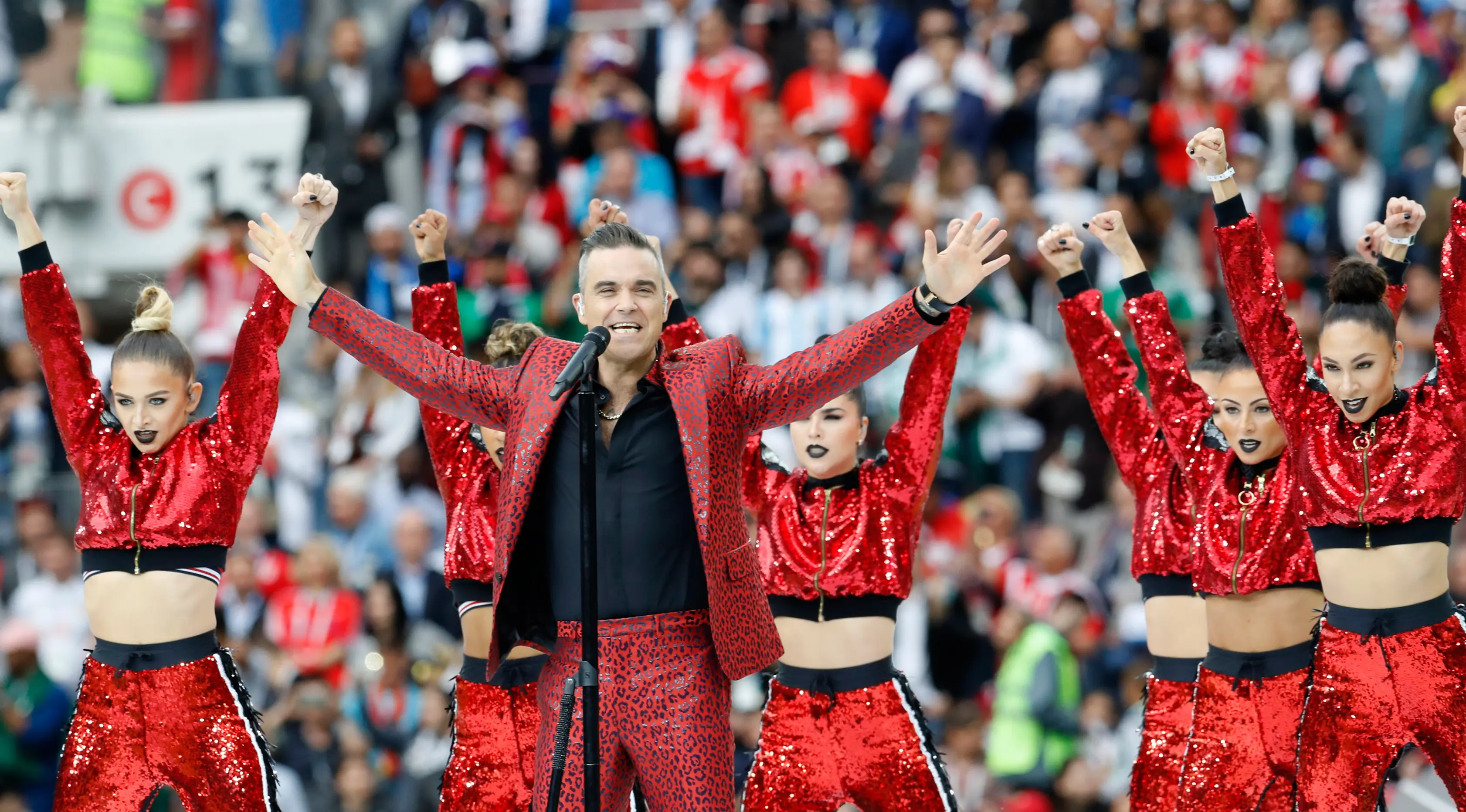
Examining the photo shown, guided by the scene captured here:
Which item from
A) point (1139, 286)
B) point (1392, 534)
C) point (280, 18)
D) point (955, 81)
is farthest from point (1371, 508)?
point (280, 18)

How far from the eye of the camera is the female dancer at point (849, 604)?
6.17m

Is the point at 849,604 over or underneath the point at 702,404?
Result: underneath

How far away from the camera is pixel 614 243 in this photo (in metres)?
4.82

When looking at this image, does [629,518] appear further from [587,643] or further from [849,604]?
[849,604]

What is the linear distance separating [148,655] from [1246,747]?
331cm

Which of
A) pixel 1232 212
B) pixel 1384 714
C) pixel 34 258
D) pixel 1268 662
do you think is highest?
pixel 34 258

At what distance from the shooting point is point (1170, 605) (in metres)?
6.54

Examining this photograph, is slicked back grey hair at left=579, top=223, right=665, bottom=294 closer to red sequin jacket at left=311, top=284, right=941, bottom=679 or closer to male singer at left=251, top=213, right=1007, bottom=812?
male singer at left=251, top=213, right=1007, bottom=812

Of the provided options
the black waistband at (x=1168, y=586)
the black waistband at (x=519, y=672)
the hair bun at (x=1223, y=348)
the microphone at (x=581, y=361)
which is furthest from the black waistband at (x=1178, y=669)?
the microphone at (x=581, y=361)

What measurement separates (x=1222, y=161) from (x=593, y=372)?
6.55 feet

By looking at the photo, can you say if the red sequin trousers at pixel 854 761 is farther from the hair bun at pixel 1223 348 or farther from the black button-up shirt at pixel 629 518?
the black button-up shirt at pixel 629 518

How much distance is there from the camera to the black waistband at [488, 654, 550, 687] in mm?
6402

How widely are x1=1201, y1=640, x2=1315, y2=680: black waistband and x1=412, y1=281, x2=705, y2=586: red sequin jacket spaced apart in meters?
1.97

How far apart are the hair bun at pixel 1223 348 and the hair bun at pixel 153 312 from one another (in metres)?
3.28
